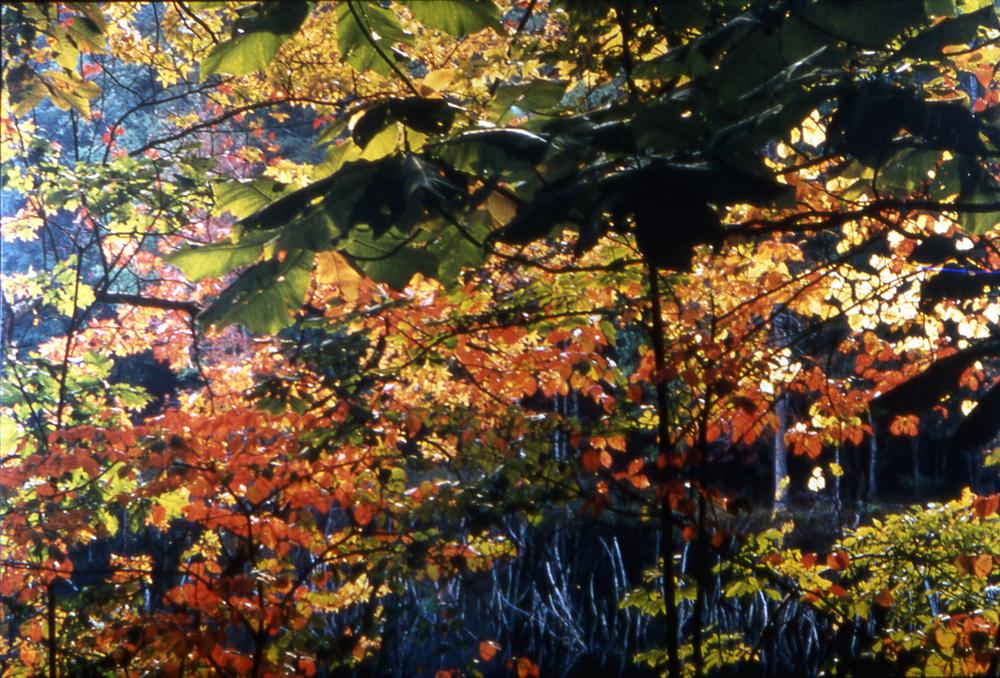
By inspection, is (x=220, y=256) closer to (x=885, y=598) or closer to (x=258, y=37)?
(x=258, y=37)

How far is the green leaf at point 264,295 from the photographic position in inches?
62.1

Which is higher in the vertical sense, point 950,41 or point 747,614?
point 950,41

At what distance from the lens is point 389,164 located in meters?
1.41

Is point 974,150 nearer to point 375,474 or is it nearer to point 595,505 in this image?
point 595,505

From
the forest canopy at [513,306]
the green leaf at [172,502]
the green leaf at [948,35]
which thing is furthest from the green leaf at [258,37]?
the green leaf at [172,502]

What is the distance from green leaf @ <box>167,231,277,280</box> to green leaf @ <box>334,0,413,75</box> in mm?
426

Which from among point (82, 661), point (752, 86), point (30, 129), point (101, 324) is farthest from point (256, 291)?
point (101, 324)

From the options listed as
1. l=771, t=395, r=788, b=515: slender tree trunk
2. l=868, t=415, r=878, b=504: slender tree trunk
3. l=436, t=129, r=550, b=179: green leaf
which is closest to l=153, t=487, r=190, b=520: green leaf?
l=436, t=129, r=550, b=179: green leaf

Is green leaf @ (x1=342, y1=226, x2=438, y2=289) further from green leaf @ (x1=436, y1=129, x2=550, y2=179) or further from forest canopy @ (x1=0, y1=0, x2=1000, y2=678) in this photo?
green leaf @ (x1=436, y1=129, x2=550, y2=179)

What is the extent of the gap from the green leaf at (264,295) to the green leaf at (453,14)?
1.61ft

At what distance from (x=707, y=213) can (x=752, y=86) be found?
0.59 meters

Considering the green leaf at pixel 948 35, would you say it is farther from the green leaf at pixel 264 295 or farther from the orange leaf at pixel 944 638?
the orange leaf at pixel 944 638

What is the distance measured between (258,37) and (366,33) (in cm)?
21

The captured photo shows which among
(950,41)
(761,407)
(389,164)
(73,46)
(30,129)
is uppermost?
(30,129)
